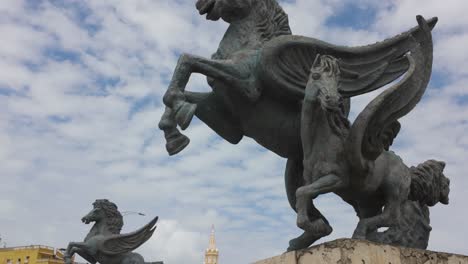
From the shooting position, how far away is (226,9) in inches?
192

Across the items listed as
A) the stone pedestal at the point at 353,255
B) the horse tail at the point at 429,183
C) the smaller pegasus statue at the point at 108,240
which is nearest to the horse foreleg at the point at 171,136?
the stone pedestal at the point at 353,255

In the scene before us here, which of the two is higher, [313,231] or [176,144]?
[176,144]

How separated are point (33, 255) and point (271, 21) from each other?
23615 mm

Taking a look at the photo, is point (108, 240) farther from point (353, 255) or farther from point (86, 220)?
point (353, 255)

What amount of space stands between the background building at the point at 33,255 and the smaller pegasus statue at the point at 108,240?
553 inches

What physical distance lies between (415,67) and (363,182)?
3.43ft

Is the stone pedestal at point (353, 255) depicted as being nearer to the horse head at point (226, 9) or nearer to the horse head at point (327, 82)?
the horse head at point (327, 82)

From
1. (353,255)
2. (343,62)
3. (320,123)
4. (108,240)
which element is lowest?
(353,255)

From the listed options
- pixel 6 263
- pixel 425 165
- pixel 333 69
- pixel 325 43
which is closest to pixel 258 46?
pixel 325 43

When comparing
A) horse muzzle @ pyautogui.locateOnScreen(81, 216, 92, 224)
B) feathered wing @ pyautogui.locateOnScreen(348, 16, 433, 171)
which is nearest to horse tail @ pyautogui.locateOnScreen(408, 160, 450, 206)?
feathered wing @ pyautogui.locateOnScreen(348, 16, 433, 171)

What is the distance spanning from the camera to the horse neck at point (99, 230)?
38.5 feet

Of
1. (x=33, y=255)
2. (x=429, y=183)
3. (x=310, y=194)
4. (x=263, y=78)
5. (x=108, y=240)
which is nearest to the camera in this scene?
(x=310, y=194)

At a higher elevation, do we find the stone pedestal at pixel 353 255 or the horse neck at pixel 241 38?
the horse neck at pixel 241 38

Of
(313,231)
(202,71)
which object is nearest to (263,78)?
(202,71)
